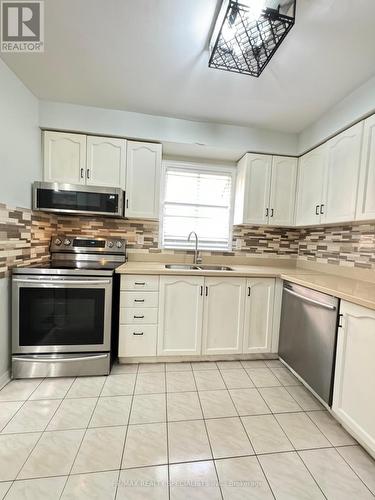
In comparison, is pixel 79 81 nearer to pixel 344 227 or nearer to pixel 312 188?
pixel 312 188

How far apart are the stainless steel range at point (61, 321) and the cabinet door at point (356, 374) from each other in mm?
1701

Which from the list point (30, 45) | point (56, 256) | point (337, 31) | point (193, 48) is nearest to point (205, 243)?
point (56, 256)

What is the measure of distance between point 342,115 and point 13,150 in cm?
262

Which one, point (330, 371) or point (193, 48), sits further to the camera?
point (330, 371)

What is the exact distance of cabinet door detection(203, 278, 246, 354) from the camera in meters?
2.19

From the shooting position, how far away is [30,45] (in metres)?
1.53

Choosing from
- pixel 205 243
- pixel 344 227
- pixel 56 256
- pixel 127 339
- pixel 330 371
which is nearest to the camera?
pixel 330 371

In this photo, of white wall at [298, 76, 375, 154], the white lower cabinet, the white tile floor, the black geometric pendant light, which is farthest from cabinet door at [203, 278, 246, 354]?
the black geometric pendant light

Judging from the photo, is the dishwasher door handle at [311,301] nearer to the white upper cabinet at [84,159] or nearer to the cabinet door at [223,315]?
the cabinet door at [223,315]

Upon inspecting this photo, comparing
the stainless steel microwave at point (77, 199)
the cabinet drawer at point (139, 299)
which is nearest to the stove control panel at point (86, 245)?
the stainless steel microwave at point (77, 199)

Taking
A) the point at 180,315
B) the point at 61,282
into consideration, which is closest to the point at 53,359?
the point at 61,282

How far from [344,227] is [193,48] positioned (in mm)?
1979

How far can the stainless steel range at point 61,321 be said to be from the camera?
185cm

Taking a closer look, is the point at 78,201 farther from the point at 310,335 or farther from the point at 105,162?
the point at 310,335
